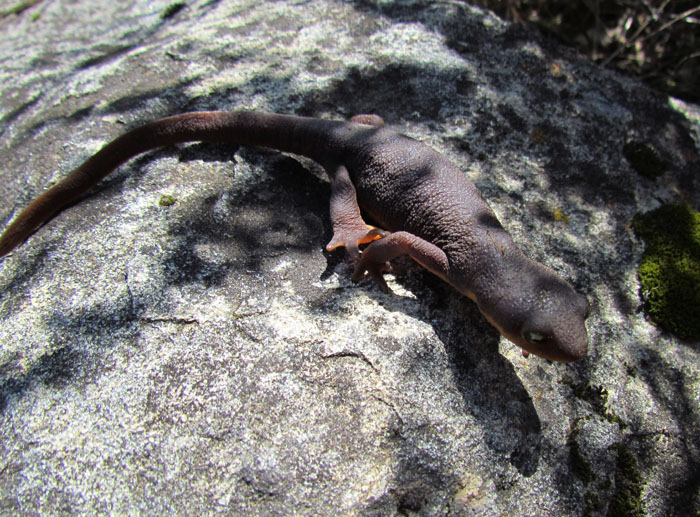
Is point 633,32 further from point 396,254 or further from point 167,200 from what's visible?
point 167,200

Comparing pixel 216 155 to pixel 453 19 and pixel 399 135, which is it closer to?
pixel 399 135

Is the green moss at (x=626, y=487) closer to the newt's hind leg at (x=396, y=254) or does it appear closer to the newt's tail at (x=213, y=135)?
the newt's hind leg at (x=396, y=254)

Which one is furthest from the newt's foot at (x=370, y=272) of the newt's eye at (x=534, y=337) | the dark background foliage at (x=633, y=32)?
the dark background foliage at (x=633, y=32)

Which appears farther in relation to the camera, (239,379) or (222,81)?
(222,81)

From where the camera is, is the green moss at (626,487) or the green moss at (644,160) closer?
the green moss at (626,487)

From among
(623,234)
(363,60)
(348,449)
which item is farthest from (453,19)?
(348,449)
